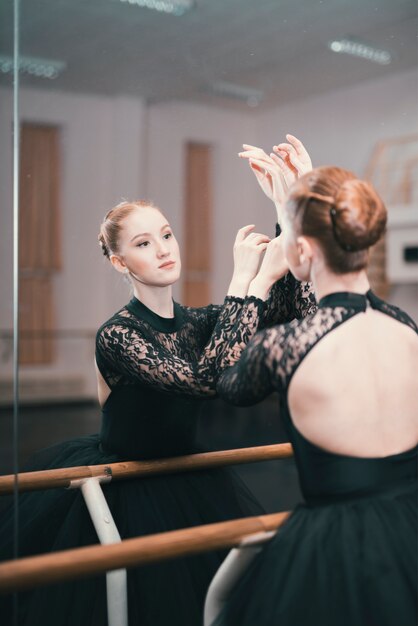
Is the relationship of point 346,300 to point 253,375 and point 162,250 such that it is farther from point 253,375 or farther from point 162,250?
point 162,250

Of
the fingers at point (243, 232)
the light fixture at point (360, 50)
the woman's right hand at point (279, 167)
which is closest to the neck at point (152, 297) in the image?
the fingers at point (243, 232)

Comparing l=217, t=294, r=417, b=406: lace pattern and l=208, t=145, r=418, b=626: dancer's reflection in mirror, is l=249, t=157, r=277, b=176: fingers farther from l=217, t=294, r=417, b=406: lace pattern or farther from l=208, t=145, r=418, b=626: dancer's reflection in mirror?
l=217, t=294, r=417, b=406: lace pattern

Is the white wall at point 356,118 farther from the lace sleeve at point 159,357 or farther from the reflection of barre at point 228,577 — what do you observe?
the reflection of barre at point 228,577

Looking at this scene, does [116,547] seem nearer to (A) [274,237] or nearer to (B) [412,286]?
(A) [274,237]

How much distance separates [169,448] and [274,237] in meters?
0.54

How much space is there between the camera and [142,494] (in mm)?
1806

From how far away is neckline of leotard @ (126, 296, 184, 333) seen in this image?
1.76m

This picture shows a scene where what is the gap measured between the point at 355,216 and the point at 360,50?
1.23 meters

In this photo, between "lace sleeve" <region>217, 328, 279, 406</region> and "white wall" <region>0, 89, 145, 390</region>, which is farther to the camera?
"white wall" <region>0, 89, 145, 390</region>

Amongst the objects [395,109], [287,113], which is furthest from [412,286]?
[287,113]

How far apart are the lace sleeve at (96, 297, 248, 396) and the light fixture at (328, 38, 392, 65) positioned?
3.49ft

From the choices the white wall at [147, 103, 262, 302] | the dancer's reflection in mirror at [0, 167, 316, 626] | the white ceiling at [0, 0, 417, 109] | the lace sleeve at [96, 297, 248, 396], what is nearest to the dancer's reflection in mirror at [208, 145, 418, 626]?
the lace sleeve at [96, 297, 248, 396]

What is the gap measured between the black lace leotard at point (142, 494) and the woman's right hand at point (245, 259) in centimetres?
4

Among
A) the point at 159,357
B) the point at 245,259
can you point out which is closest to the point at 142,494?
the point at 159,357
